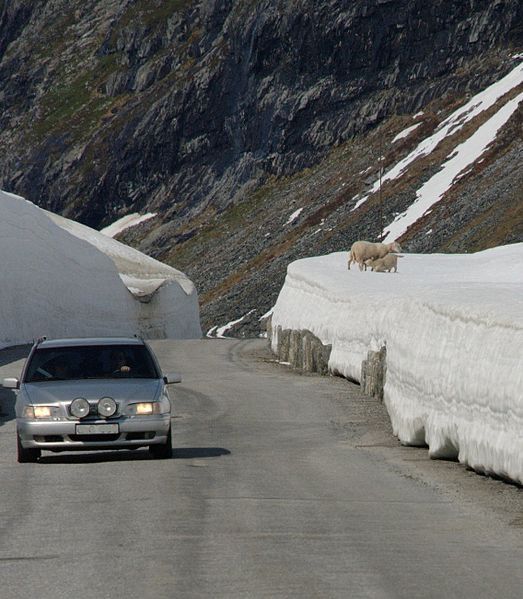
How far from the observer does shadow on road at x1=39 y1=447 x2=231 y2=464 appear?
17234mm

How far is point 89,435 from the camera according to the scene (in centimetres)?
1653

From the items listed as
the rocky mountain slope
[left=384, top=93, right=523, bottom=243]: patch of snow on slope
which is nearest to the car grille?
[left=384, top=93, right=523, bottom=243]: patch of snow on slope

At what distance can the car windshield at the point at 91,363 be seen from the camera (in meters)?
17.6

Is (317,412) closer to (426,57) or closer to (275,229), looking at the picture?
(275,229)


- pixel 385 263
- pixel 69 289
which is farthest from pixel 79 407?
pixel 69 289

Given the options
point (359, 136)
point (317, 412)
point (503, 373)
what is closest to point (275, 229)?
point (359, 136)

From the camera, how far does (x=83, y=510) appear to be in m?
12.5

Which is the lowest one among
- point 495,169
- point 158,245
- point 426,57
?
point 158,245

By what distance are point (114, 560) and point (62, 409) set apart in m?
6.91

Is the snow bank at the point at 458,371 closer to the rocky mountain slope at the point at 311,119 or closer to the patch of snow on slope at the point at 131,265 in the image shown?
the patch of snow on slope at the point at 131,265

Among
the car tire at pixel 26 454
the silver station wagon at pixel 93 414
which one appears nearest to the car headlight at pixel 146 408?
the silver station wagon at pixel 93 414

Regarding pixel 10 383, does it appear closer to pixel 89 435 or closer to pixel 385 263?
pixel 89 435

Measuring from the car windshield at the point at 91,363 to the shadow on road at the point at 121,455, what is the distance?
1.04 meters

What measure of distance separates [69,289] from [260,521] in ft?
166
